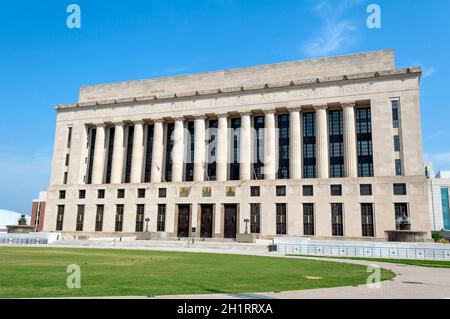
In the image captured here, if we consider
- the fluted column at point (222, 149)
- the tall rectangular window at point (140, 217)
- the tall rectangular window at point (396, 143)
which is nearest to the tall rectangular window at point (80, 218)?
the tall rectangular window at point (140, 217)

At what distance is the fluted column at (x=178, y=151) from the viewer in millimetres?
72438

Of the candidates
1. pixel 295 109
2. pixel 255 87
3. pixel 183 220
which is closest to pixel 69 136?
pixel 183 220

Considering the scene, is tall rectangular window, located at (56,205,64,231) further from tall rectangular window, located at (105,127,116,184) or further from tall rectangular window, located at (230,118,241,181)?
Answer: tall rectangular window, located at (230,118,241,181)

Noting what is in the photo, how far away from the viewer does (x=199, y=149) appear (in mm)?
72562

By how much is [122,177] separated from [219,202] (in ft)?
78.7

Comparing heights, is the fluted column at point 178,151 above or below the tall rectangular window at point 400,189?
above

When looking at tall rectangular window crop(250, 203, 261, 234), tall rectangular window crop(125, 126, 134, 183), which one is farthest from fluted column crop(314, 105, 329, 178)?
tall rectangular window crop(125, 126, 134, 183)

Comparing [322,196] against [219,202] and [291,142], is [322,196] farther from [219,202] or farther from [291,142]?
[219,202]

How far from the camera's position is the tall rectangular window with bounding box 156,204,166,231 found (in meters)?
69.8

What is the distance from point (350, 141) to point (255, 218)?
67.9 feet

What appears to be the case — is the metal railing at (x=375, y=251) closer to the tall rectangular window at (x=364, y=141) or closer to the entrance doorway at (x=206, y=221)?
the entrance doorway at (x=206, y=221)

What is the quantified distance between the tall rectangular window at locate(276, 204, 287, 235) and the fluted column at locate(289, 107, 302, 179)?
5.87m

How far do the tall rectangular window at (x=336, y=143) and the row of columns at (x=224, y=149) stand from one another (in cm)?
220
